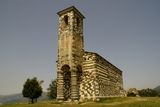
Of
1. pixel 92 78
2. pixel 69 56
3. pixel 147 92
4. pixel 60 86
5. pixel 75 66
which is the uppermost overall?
pixel 69 56

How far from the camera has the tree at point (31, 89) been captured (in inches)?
2530

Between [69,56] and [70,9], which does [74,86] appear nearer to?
[69,56]

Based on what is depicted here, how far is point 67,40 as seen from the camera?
3681 centimetres

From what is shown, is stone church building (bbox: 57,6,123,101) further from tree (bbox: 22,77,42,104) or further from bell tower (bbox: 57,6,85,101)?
tree (bbox: 22,77,42,104)

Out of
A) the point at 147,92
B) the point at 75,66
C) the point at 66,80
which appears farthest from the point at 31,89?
the point at 147,92

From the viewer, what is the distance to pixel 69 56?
35562mm

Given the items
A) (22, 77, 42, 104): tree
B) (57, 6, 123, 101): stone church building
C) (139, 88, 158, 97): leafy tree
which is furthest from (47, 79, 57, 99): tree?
(57, 6, 123, 101): stone church building

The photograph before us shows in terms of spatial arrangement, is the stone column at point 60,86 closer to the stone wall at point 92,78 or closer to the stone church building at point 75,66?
the stone church building at point 75,66

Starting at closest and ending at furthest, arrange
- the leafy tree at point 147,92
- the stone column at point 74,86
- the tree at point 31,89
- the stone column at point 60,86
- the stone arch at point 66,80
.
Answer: the stone column at point 74,86 < the stone column at point 60,86 < the stone arch at point 66,80 < the leafy tree at point 147,92 < the tree at point 31,89

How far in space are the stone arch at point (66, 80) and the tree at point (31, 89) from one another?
29692 mm

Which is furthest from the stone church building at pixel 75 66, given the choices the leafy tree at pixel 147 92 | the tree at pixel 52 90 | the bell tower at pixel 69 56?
the tree at pixel 52 90

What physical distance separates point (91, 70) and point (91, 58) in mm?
2165

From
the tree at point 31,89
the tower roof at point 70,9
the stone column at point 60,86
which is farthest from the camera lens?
the tree at point 31,89

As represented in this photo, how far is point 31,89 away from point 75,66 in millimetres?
33772
